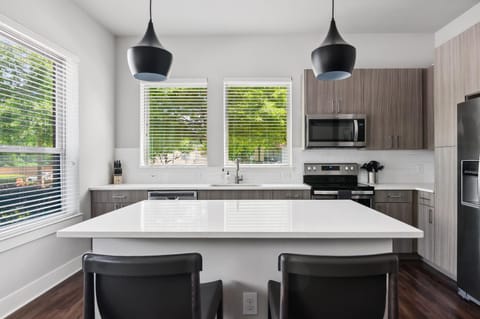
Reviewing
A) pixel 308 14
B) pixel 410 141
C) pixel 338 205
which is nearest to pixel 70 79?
pixel 308 14

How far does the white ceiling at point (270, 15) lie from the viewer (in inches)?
125

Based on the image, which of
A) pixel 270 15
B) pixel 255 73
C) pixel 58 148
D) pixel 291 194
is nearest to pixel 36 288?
pixel 58 148

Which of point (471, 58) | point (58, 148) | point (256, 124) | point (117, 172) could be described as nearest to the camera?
point (471, 58)

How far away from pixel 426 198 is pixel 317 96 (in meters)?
1.73

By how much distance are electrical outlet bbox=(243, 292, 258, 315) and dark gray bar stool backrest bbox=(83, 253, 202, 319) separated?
0.61m

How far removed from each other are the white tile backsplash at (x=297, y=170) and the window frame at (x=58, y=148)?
93 cm

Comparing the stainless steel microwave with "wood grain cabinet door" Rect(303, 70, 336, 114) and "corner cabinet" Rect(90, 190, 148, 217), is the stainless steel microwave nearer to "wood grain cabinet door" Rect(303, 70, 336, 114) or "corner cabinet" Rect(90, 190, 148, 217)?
"wood grain cabinet door" Rect(303, 70, 336, 114)

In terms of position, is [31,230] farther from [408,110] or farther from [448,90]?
[408,110]

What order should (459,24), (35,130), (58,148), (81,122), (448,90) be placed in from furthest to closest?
(459,24), (81,122), (58,148), (448,90), (35,130)

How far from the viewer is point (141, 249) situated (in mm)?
1539

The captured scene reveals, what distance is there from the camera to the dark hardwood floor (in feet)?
7.42

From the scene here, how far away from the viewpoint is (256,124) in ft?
13.4

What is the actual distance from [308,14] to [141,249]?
321cm

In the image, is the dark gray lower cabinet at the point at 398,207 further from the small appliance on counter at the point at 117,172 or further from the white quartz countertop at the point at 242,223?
the small appliance on counter at the point at 117,172
